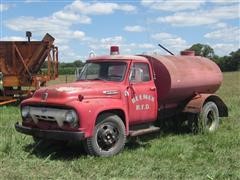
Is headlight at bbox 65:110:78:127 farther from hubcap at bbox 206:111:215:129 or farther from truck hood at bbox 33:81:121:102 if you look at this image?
hubcap at bbox 206:111:215:129

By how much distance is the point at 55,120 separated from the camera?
8.77 m

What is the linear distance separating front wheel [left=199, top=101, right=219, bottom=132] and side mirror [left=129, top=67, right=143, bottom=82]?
98.6 inches

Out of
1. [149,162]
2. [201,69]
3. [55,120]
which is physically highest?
[201,69]

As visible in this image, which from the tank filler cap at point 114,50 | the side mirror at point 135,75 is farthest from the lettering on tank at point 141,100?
the tank filler cap at point 114,50

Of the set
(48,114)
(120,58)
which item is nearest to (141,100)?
(120,58)

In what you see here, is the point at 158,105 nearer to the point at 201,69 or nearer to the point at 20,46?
the point at 201,69

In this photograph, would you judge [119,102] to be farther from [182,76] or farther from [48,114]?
[182,76]

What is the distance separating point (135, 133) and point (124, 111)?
2.10ft

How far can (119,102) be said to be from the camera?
30.6 feet

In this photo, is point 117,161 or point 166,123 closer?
point 117,161

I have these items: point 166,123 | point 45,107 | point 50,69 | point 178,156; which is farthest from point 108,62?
point 50,69

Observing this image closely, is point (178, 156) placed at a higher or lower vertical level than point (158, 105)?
lower

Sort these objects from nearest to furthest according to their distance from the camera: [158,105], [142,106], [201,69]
→ [142,106] → [158,105] → [201,69]

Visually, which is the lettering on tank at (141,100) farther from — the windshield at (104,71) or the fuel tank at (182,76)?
the fuel tank at (182,76)
